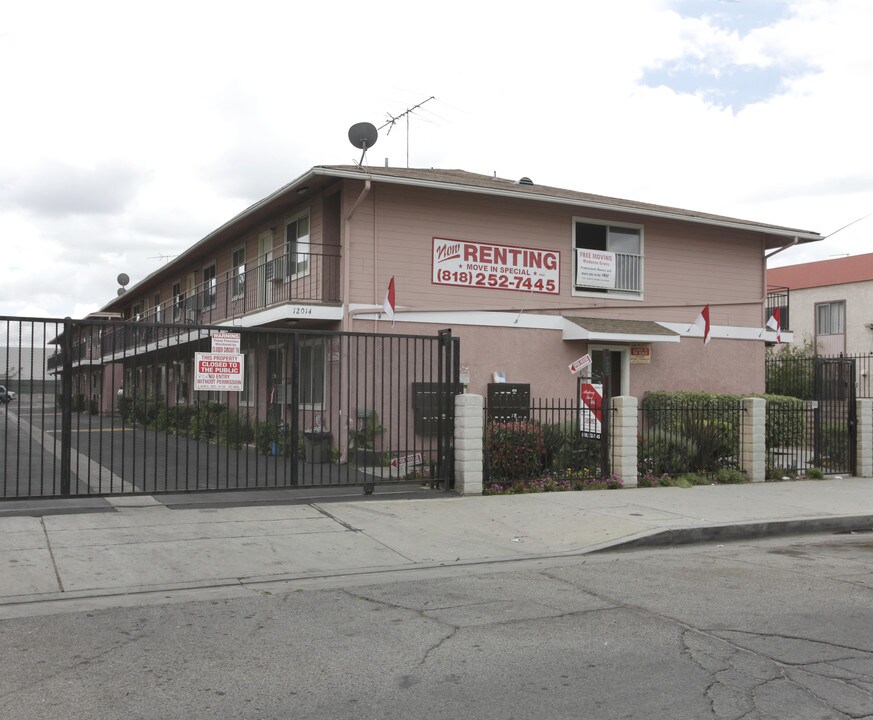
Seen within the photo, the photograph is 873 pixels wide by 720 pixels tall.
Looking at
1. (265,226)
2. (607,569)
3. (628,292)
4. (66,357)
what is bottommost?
(607,569)

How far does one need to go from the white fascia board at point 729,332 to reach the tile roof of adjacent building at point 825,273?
Answer: 37.4 ft

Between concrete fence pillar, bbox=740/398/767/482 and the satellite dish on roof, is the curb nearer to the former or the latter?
concrete fence pillar, bbox=740/398/767/482

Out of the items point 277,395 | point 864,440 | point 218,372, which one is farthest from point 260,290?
point 864,440

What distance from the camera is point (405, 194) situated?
17.2 metres

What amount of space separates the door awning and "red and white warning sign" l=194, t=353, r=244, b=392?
898cm

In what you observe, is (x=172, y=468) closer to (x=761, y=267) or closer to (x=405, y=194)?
(x=405, y=194)

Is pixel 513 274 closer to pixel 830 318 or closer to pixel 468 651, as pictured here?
pixel 468 651

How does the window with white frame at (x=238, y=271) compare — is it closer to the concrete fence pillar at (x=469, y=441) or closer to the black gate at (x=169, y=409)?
the black gate at (x=169, y=409)

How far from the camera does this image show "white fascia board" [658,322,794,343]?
20.2 metres

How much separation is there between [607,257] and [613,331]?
2.01m

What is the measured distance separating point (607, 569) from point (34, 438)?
682 centimetres

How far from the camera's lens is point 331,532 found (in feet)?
31.3

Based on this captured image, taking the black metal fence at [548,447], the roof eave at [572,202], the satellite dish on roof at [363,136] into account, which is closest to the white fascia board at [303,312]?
the roof eave at [572,202]

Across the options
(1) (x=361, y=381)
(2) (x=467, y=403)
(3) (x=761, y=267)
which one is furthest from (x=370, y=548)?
(3) (x=761, y=267)
